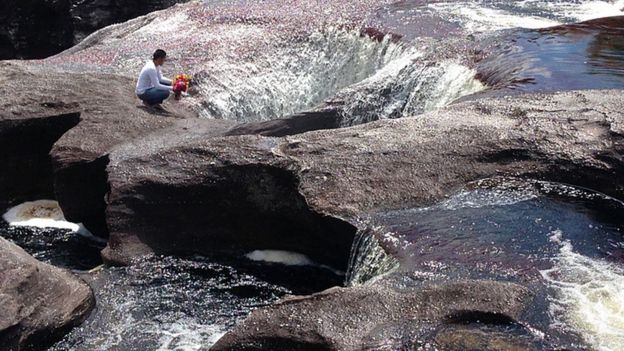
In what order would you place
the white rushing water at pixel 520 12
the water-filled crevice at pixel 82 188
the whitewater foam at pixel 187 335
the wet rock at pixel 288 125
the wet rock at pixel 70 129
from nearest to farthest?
1. the whitewater foam at pixel 187 335
2. the water-filled crevice at pixel 82 188
3. the wet rock at pixel 70 129
4. the wet rock at pixel 288 125
5. the white rushing water at pixel 520 12

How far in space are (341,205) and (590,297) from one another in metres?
3.57

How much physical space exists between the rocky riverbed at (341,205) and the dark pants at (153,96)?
7.0 inches

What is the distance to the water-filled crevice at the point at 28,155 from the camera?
14789mm

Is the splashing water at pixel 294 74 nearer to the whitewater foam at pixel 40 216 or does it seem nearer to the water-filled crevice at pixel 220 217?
the whitewater foam at pixel 40 216

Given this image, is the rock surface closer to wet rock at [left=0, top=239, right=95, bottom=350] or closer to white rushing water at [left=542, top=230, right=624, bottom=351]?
wet rock at [left=0, top=239, right=95, bottom=350]

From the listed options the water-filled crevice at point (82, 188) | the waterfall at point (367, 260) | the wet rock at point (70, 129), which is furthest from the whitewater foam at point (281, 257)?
the wet rock at point (70, 129)

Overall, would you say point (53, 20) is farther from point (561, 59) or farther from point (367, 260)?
point (367, 260)

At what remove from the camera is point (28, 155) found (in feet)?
49.6

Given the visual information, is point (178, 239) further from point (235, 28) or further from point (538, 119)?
point (235, 28)

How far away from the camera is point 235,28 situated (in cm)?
2095

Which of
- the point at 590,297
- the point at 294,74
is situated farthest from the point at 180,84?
the point at 590,297

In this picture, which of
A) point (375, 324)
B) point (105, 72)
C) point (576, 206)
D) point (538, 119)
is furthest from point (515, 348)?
point (105, 72)

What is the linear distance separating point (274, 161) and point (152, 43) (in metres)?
10.1

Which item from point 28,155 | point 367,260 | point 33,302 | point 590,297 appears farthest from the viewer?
point 28,155
